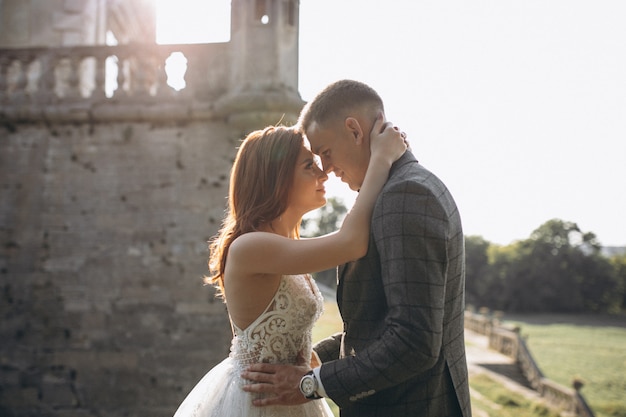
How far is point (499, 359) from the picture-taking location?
27.4m

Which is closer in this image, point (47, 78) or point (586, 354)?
point (47, 78)

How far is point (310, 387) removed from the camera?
2.13m

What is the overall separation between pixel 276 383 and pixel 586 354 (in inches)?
1513

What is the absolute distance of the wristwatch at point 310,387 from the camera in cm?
212

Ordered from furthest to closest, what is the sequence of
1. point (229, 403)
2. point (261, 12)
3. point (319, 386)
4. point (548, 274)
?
point (548, 274) < point (261, 12) < point (229, 403) < point (319, 386)

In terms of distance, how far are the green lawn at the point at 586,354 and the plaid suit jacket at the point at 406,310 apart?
18076mm

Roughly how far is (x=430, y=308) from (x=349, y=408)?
25.1 inches

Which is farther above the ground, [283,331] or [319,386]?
[283,331]

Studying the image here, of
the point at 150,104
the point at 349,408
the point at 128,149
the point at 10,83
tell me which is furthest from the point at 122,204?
the point at 349,408

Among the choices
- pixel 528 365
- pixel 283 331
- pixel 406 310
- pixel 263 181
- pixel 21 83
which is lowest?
pixel 528 365

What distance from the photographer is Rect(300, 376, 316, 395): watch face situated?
212 cm

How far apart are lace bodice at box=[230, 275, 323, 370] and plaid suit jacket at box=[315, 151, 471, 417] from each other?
1.11ft

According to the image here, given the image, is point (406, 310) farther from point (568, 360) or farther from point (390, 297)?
point (568, 360)

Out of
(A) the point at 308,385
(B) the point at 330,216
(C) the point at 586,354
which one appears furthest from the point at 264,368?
(B) the point at 330,216
